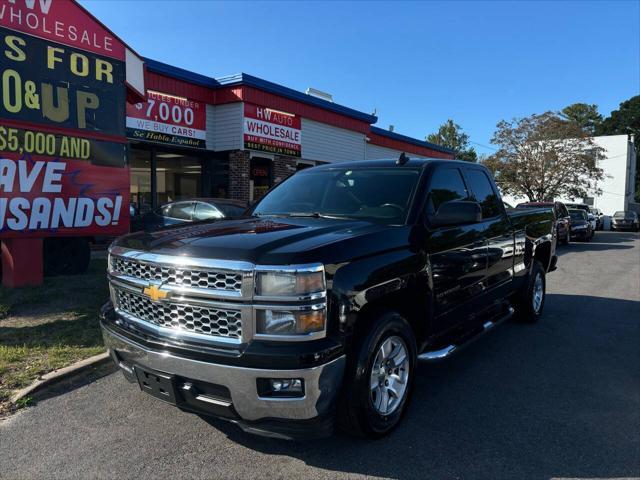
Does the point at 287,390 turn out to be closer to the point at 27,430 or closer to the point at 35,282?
the point at 27,430

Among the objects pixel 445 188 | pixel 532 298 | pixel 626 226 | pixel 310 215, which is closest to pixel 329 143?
pixel 532 298

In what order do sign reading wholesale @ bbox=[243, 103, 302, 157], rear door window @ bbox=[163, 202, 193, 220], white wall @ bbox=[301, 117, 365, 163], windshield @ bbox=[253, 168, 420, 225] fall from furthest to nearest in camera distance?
white wall @ bbox=[301, 117, 365, 163] → sign reading wholesale @ bbox=[243, 103, 302, 157] → rear door window @ bbox=[163, 202, 193, 220] → windshield @ bbox=[253, 168, 420, 225]

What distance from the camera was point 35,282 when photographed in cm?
735

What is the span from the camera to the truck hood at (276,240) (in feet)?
8.77

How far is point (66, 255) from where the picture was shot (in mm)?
8320

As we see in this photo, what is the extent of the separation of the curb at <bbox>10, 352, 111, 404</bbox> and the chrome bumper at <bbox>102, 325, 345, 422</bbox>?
1997 millimetres

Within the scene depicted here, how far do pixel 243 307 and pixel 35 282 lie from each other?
616cm

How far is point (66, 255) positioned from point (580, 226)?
2067cm

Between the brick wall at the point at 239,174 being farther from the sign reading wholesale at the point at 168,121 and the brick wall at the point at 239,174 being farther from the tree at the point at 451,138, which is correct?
the tree at the point at 451,138

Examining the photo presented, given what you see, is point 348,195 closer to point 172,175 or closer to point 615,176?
point 172,175

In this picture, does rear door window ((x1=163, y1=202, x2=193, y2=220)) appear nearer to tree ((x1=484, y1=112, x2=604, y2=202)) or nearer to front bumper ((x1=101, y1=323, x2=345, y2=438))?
front bumper ((x1=101, y1=323, x2=345, y2=438))

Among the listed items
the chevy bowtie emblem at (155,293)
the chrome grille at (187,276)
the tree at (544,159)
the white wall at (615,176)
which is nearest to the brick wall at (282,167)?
the chrome grille at (187,276)

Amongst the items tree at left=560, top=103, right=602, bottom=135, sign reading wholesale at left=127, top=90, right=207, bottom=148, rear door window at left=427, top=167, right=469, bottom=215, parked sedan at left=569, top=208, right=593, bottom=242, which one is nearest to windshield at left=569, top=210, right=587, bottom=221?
parked sedan at left=569, top=208, right=593, bottom=242

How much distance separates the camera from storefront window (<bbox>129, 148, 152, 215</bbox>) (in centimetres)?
1345
